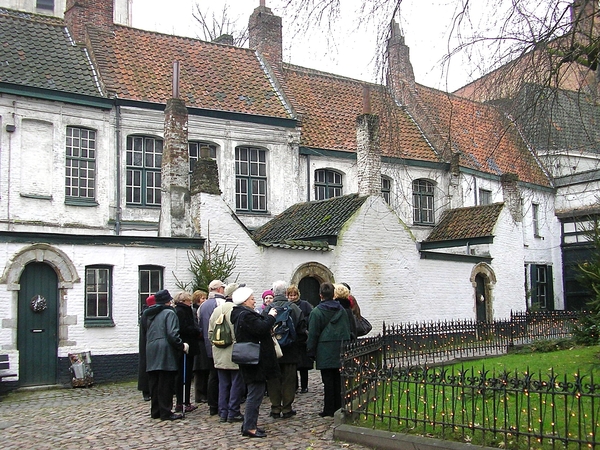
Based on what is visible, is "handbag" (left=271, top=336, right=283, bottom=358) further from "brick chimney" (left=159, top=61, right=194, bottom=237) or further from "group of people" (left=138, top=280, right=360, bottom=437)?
"brick chimney" (left=159, top=61, right=194, bottom=237)

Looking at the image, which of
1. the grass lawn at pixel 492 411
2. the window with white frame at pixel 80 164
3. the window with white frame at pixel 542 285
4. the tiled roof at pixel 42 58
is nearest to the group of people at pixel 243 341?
the grass lawn at pixel 492 411

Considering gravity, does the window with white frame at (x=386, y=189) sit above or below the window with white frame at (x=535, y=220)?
above

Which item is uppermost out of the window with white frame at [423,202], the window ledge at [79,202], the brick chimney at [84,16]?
the brick chimney at [84,16]

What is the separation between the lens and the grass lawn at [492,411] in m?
7.33

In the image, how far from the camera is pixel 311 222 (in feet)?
69.8

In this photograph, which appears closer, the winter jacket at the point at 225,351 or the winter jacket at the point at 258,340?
the winter jacket at the point at 258,340

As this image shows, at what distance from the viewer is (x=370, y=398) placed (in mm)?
9594

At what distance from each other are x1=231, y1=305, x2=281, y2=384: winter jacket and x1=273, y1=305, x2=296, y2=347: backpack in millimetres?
764

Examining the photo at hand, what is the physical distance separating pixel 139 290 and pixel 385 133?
7612 mm

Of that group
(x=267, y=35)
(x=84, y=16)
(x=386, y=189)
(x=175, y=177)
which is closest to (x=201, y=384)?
(x=175, y=177)

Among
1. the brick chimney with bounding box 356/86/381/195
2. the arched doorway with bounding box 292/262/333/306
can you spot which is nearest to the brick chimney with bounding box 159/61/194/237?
the arched doorway with bounding box 292/262/333/306

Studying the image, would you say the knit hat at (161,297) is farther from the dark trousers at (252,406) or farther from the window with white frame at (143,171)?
the window with white frame at (143,171)

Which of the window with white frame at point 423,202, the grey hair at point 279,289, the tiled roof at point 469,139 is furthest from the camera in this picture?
the tiled roof at point 469,139

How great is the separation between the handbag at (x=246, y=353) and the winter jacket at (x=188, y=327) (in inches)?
78.6
